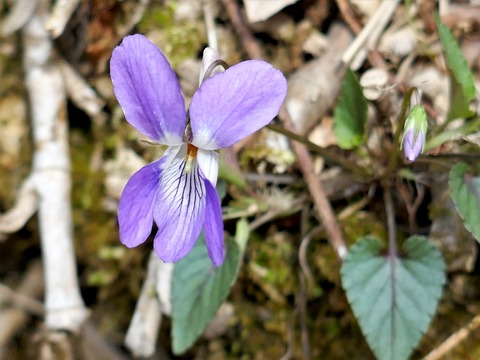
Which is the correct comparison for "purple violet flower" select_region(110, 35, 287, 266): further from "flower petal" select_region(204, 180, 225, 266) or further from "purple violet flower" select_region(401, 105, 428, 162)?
"purple violet flower" select_region(401, 105, 428, 162)

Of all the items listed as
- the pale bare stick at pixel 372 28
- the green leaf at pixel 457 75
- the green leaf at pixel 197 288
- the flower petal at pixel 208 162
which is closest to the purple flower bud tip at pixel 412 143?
the green leaf at pixel 457 75

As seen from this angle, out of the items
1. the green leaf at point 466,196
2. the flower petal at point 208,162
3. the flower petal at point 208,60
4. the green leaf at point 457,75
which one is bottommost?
the green leaf at point 466,196

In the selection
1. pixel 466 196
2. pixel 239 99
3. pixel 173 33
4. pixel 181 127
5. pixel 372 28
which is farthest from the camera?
pixel 173 33

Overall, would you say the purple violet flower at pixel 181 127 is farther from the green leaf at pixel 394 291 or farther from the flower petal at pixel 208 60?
the green leaf at pixel 394 291

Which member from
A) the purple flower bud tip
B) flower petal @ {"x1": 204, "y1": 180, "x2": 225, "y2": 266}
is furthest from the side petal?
the purple flower bud tip

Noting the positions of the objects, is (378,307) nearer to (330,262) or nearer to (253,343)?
(330,262)

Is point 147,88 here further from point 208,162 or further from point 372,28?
point 372,28

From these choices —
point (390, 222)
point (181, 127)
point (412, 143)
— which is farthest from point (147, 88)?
point (390, 222)

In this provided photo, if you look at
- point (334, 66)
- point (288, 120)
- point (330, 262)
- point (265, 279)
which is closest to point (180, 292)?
point (265, 279)
